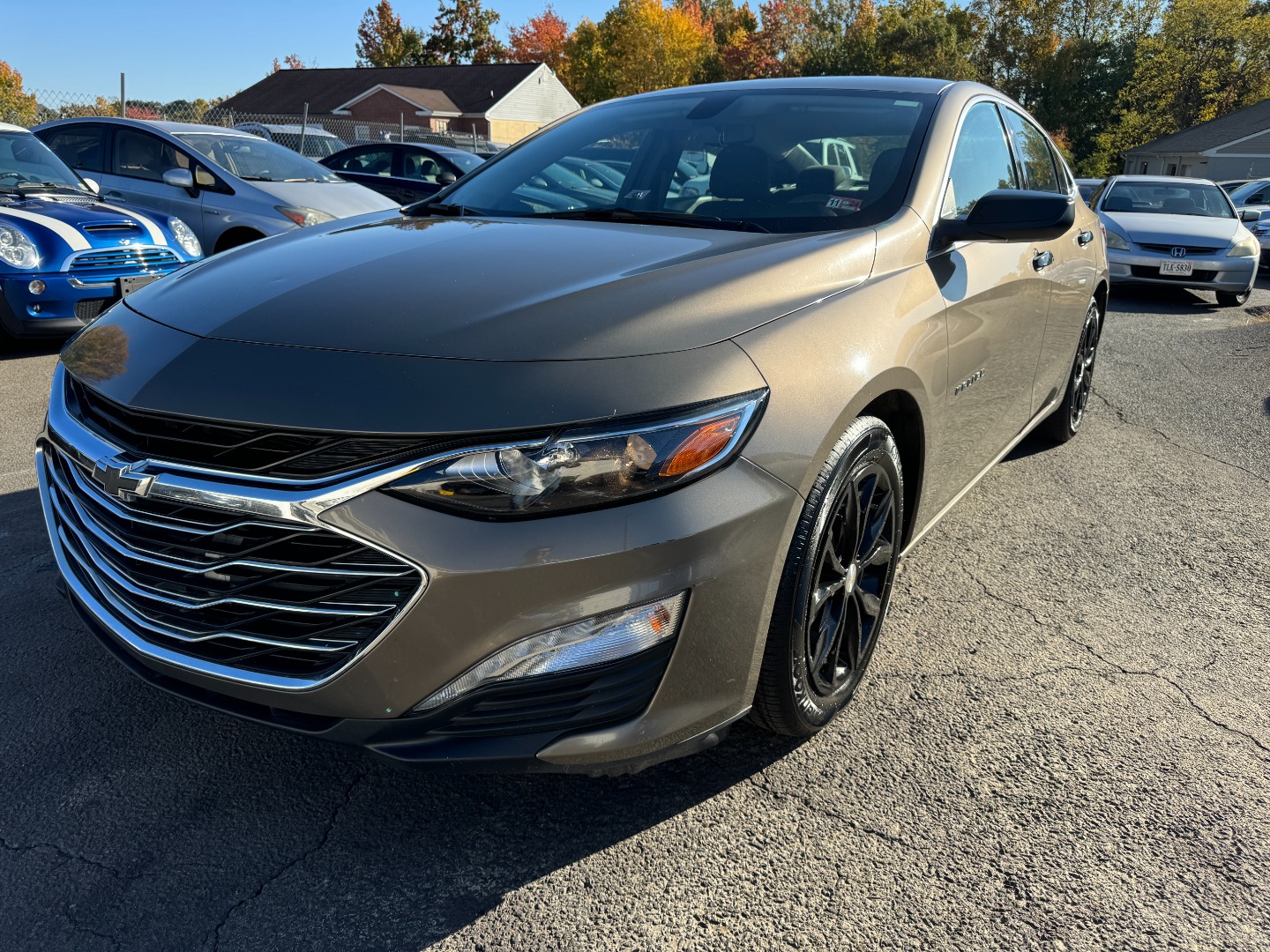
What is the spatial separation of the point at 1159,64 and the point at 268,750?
63310 mm

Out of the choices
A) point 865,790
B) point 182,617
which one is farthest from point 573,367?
point 865,790

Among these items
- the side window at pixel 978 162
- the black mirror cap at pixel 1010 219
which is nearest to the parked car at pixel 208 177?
the side window at pixel 978 162

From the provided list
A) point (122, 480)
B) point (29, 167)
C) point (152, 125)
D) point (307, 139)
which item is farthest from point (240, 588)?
point (307, 139)

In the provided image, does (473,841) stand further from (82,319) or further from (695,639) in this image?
(82,319)

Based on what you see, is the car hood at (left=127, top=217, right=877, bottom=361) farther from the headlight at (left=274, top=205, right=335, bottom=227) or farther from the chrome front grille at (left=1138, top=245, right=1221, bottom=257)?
the chrome front grille at (left=1138, top=245, right=1221, bottom=257)

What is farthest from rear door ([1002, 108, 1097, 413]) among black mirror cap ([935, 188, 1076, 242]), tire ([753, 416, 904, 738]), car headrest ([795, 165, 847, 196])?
Answer: tire ([753, 416, 904, 738])

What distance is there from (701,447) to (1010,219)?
1446 millimetres

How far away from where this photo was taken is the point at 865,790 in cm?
235

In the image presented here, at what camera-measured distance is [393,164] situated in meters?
13.2

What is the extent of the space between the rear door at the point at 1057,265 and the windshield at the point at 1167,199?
328 inches

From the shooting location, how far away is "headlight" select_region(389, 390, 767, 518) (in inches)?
69.7

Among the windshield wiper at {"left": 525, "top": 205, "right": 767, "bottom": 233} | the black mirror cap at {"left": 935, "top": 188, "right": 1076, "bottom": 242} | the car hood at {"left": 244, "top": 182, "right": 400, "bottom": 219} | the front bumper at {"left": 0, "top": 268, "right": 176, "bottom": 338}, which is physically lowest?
the front bumper at {"left": 0, "top": 268, "right": 176, "bottom": 338}

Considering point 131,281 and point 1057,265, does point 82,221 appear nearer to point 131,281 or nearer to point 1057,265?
point 131,281

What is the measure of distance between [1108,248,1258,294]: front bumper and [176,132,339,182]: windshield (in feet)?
27.2
